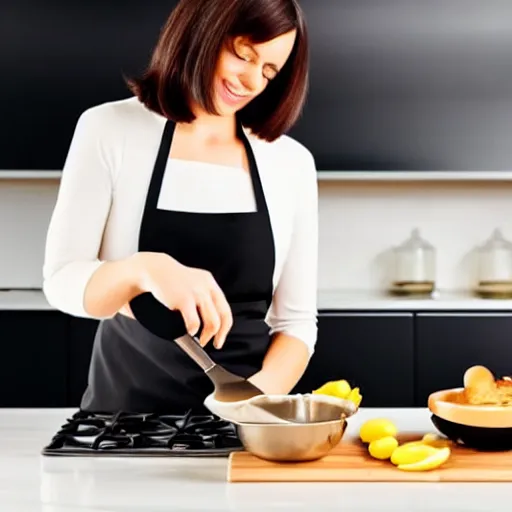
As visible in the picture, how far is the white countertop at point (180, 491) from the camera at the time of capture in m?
1.17

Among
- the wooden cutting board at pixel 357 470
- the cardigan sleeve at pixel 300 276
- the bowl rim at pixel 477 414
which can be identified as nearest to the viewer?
the wooden cutting board at pixel 357 470

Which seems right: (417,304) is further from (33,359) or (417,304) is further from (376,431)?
(376,431)

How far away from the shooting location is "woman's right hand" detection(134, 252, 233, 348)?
136 cm

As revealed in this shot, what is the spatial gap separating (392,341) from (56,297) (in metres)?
1.82

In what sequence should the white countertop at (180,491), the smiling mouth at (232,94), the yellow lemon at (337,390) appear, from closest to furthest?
1. the white countertop at (180,491)
2. the yellow lemon at (337,390)
3. the smiling mouth at (232,94)

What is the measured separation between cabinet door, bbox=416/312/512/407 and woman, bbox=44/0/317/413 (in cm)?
136

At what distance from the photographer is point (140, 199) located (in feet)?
6.26

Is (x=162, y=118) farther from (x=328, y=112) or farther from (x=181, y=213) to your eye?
(x=328, y=112)

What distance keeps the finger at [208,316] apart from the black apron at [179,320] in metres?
0.50

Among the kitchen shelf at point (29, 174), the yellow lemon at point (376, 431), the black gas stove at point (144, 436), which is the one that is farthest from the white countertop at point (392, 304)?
the yellow lemon at point (376, 431)

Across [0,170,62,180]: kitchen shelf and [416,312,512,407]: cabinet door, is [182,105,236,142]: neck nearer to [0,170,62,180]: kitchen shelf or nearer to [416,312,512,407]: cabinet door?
[416,312,512,407]: cabinet door

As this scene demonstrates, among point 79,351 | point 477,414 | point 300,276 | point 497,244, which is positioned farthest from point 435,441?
point 497,244

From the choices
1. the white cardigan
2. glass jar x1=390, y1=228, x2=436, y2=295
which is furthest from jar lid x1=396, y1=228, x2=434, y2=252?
the white cardigan

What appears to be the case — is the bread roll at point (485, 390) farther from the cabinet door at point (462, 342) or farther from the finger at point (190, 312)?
the cabinet door at point (462, 342)
